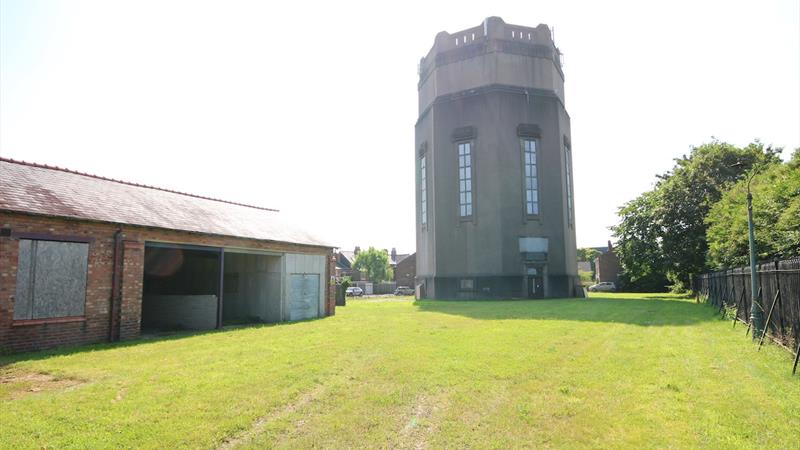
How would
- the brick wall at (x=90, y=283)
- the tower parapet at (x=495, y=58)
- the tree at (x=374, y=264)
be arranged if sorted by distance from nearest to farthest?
1. the brick wall at (x=90, y=283)
2. the tower parapet at (x=495, y=58)
3. the tree at (x=374, y=264)

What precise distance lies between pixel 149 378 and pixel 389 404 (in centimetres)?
488

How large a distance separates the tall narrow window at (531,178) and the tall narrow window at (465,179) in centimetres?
463

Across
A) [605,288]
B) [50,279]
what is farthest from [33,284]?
[605,288]

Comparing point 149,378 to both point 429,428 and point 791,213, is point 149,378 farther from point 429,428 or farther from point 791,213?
point 791,213

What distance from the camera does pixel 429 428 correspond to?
6.11 metres

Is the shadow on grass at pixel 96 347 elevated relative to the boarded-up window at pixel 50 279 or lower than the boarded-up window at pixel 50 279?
lower

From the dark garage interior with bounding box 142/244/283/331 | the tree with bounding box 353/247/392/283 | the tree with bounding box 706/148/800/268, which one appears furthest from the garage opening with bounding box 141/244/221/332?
the tree with bounding box 353/247/392/283

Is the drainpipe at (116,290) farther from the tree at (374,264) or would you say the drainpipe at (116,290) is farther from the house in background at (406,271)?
the tree at (374,264)

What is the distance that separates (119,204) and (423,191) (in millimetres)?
30242

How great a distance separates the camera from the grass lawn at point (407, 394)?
5.79m

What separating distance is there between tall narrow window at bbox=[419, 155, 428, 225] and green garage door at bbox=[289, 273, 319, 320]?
20860 millimetres

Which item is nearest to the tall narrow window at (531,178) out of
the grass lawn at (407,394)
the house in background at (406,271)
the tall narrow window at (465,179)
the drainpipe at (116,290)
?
the tall narrow window at (465,179)

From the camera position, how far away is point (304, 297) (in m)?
22.3

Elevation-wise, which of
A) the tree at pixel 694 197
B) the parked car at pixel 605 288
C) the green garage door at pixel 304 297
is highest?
the tree at pixel 694 197
